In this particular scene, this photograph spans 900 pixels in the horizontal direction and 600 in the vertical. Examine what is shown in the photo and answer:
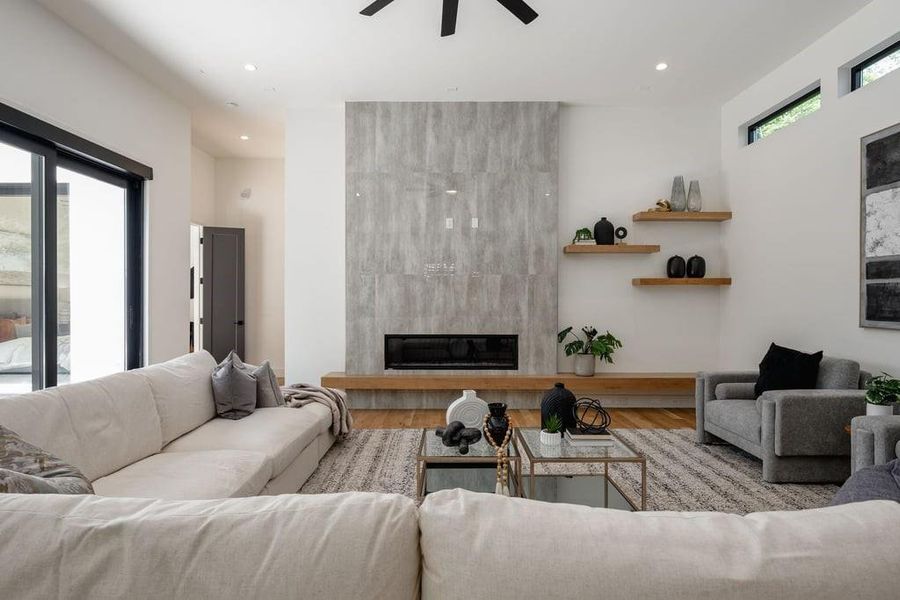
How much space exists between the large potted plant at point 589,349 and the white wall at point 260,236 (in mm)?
4121

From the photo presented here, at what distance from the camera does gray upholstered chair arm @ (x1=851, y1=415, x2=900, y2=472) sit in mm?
2363

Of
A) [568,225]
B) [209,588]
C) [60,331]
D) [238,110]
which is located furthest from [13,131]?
[568,225]

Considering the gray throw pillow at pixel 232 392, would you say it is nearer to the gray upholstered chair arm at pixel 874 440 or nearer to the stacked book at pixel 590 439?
the stacked book at pixel 590 439

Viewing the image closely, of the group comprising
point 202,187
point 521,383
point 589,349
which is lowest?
point 521,383

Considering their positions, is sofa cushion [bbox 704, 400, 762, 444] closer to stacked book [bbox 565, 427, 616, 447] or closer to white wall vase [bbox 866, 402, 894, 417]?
white wall vase [bbox 866, 402, 894, 417]

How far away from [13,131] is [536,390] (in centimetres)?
471

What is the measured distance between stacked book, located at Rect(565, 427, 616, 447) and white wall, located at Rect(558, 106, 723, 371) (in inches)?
111

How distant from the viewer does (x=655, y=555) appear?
697 millimetres

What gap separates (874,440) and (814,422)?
56 cm

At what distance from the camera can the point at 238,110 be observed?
210 inches

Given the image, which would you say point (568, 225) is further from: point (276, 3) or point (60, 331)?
point (60, 331)

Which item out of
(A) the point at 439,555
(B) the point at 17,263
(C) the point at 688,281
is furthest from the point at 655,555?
(C) the point at 688,281

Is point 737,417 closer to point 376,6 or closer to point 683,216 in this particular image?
point 683,216

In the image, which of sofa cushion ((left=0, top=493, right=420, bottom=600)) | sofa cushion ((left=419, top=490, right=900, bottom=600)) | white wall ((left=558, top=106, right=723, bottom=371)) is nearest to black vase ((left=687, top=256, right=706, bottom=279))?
white wall ((left=558, top=106, right=723, bottom=371))
